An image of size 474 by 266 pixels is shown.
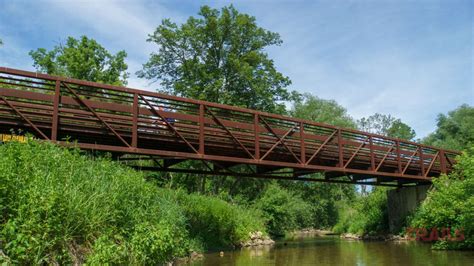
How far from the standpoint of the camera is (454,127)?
53.6 m

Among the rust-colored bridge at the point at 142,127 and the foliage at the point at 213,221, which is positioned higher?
the rust-colored bridge at the point at 142,127

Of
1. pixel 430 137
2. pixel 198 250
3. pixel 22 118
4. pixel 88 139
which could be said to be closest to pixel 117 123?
pixel 88 139

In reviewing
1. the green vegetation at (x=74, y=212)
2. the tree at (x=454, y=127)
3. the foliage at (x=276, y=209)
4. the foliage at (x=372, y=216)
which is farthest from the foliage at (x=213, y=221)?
the tree at (x=454, y=127)

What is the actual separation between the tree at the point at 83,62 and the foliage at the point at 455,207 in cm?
2360

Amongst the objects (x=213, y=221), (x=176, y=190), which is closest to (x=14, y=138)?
(x=176, y=190)

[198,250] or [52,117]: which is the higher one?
[52,117]

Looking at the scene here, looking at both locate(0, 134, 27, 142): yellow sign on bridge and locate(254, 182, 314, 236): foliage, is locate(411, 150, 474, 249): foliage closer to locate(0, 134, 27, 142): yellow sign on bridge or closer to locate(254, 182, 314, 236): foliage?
locate(254, 182, 314, 236): foliage

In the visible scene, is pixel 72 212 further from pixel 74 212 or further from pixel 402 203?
pixel 402 203

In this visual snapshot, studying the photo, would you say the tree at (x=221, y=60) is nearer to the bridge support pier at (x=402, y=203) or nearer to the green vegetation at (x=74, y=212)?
the bridge support pier at (x=402, y=203)

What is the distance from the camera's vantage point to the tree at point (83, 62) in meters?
34.2

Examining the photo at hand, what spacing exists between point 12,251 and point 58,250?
1299mm

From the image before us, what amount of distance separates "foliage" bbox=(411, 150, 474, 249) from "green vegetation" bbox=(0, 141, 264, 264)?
1150cm

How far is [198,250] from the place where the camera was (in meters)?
16.7

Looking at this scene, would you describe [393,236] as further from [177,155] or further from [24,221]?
[24,221]
